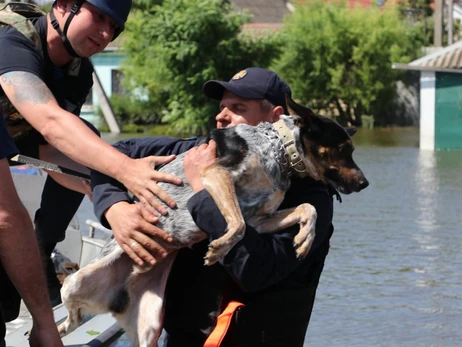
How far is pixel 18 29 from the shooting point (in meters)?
4.84

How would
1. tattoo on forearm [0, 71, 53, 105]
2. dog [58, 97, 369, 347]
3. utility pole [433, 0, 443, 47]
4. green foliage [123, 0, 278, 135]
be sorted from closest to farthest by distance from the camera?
dog [58, 97, 369, 347], tattoo on forearm [0, 71, 53, 105], green foliage [123, 0, 278, 135], utility pole [433, 0, 443, 47]

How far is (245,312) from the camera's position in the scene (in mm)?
4023

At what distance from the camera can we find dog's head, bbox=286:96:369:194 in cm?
404

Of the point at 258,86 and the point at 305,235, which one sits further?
the point at 258,86

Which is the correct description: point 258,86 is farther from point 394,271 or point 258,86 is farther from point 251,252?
point 394,271

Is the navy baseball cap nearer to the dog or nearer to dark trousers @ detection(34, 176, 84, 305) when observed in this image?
the dog

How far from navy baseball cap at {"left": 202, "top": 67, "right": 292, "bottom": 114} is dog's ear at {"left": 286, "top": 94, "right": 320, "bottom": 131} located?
0.99 ft

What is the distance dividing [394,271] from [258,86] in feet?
21.7

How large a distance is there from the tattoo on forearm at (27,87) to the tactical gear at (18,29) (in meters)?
0.20

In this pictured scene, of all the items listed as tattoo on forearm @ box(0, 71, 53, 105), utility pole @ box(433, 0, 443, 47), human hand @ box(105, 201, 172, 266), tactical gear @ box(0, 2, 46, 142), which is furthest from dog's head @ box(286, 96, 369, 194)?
utility pole @ box(433, 0, 443, 47)

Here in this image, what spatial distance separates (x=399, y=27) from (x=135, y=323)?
4086 cm

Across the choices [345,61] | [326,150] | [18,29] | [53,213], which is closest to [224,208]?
[326,150]

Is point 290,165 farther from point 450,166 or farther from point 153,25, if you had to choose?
point 153,25

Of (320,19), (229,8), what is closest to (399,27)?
(320,19)
